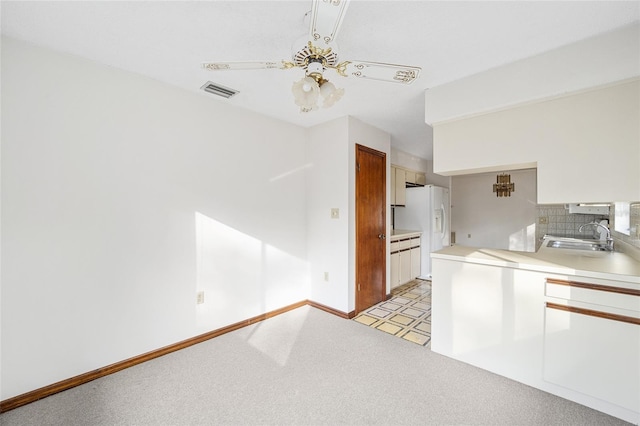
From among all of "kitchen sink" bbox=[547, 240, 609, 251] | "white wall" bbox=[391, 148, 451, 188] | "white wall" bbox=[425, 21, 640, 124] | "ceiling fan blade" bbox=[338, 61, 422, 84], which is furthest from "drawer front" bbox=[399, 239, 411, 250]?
"ceiling fan blade" bbox=[338, 61, 422, 84]

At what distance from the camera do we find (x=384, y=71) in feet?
4.75

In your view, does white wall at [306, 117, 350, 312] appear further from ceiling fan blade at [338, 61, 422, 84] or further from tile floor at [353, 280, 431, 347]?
ceiling fan blade at [338, 61, 422, 84]

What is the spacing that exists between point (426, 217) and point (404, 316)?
2.18 m

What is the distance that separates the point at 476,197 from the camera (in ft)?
19.4

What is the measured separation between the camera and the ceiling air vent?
7.73 feet

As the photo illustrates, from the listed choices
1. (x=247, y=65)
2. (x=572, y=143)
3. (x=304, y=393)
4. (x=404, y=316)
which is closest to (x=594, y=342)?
(x=572, y=143)

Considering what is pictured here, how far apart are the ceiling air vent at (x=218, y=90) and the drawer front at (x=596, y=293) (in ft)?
9.65

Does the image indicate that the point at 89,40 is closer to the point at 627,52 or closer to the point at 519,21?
the point at 519,21

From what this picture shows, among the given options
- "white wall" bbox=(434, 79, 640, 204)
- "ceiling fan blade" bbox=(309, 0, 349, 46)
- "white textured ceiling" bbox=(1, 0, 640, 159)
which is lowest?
"white wall" bbox=(434, 79, 640, 204)

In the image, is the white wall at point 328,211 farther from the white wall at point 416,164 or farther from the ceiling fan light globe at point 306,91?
the white wall at point 416,164

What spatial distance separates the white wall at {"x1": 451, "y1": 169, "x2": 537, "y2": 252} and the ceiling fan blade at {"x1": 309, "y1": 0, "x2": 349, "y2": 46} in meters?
5.68

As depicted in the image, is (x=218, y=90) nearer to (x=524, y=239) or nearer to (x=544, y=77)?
(x=544, y=77)

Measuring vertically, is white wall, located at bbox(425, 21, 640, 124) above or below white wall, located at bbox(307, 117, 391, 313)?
above

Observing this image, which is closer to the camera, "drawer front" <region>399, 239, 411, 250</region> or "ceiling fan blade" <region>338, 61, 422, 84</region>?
"ceiling fan blade" <region>338, 61, 422, 84</region>
